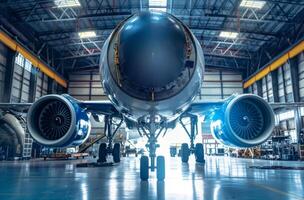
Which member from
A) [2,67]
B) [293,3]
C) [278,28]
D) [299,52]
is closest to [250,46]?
[278,28]

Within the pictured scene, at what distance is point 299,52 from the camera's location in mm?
22047

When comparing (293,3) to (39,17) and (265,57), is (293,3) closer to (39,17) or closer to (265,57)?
(265,57)

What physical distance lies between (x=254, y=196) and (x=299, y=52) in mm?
22131

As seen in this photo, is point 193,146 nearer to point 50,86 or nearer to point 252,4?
point 252,4

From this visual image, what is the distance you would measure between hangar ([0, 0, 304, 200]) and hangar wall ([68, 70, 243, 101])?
0.14m

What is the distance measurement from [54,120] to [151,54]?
4180 mm

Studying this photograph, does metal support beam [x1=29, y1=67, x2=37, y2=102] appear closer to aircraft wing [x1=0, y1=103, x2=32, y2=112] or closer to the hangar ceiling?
the hangar ceiling

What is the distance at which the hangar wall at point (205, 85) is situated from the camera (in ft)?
113

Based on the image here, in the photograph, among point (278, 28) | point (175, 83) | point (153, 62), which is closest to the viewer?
point (153, 62)

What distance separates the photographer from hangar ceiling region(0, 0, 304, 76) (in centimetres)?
2094

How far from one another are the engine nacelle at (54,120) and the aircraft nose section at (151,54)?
2.83 metres

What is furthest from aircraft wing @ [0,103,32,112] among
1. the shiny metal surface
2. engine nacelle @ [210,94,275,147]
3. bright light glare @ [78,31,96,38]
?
bright light glare @ [78,31,96,38]

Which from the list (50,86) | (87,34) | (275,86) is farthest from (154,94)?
(50,86)

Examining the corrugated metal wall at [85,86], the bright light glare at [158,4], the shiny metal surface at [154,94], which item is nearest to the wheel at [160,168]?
the shiny metal surface at [154,94]
